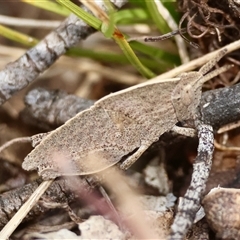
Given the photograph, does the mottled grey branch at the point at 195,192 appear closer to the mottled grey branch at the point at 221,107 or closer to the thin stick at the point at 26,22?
the mottled grey branch at the point at 221,107

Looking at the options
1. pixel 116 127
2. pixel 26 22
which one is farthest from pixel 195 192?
pixel 26 22

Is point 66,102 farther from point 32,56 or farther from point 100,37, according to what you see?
point 100,37


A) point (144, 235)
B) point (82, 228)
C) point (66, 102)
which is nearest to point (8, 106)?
point (66, 102)

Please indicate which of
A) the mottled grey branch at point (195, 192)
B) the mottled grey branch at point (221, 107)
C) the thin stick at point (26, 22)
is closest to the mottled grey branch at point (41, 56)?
the thin stick at point (26, 22)

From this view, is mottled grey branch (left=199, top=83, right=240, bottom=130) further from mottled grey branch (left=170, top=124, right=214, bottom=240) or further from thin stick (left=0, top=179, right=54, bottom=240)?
thin stick (left=0, top=179, right=54, bottom=240)

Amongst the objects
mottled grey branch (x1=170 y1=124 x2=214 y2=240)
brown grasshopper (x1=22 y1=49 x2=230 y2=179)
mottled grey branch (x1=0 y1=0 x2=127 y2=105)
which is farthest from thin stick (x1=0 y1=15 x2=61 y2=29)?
mottled grey branch (x1=170 y1=124 x2=214 y2=240)

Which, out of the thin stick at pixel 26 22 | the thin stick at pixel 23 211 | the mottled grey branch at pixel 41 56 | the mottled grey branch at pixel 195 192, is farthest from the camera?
the thin stick at pixel 26 22

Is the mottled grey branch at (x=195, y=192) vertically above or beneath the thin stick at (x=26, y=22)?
beneath
